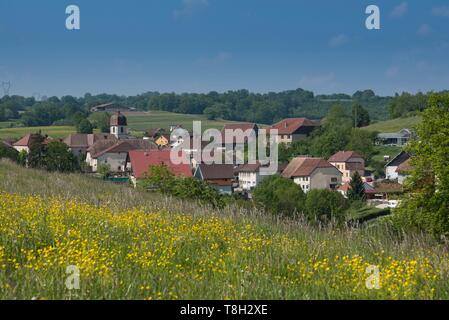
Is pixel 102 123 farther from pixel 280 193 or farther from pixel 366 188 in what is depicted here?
pixel 280 193

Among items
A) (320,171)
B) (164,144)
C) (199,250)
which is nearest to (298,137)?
(164,144)

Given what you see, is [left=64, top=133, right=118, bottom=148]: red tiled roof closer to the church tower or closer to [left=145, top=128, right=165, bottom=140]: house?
the church tower

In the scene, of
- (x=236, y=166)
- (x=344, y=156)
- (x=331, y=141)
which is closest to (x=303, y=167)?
(x=344, y=156)

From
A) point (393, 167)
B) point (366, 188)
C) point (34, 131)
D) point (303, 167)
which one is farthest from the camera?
point (34, 131)

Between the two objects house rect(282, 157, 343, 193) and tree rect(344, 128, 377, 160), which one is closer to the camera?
house rect(282, 157, 343, 193)

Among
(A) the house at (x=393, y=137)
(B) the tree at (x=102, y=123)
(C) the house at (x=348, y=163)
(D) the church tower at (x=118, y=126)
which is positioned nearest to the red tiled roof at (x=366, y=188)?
(C) the house at (x=348, y=163)

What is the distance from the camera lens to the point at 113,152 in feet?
413

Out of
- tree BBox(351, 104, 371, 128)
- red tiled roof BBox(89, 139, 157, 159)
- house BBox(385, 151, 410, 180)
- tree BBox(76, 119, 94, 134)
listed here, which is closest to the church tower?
tree BBox(76, 119, 94, 134)

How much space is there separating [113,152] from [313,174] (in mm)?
35271

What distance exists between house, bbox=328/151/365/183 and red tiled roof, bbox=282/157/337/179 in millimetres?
3737

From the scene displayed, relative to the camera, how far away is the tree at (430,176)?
100ft

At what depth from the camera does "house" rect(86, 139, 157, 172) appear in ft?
413

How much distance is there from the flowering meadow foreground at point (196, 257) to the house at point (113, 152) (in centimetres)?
11059
